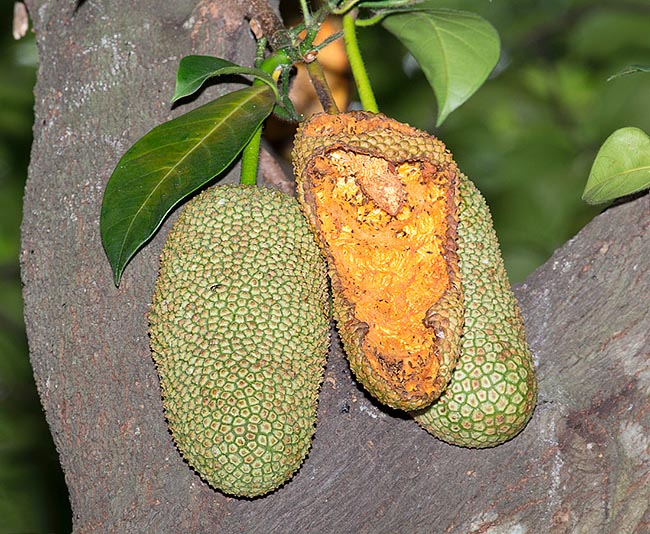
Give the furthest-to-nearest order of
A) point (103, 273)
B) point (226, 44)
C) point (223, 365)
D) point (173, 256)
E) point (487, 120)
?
point (487, 120) → point (226, 44) → point (103, 273) → point (173, 256) → point (223, 365)

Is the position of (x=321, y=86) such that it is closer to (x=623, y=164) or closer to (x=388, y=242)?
(x=388, y=242)

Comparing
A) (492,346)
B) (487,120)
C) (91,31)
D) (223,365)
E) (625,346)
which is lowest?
(487,120)

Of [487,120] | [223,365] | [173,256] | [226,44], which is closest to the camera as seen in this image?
[223,365]

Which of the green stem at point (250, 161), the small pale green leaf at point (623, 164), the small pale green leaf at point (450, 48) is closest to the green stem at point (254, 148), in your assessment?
the green stem at point (250, 161)

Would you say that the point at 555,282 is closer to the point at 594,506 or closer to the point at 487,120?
the point at 594,506

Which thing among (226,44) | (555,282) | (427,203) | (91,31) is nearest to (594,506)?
(555,282)

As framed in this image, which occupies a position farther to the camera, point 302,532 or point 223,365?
point 302,532
